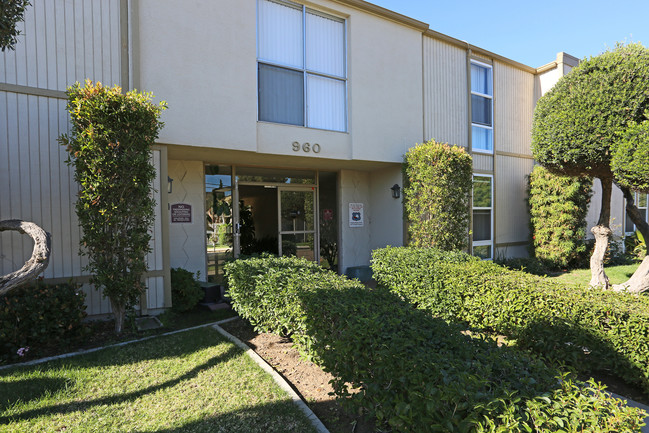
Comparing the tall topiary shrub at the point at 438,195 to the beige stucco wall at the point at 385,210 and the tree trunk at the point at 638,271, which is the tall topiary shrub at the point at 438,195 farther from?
the tree trunk at the point at 638,271

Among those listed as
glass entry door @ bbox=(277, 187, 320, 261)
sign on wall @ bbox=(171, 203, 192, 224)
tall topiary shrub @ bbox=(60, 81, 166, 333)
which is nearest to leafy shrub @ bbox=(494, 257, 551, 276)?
glass entry door @ bbox=(277, 187, 320, 261)

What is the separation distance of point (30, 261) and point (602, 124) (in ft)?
26.8

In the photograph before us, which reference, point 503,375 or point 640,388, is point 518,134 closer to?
point 640,388

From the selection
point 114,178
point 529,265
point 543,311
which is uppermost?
point 114,178

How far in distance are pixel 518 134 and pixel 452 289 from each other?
8.21 m

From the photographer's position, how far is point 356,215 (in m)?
9.60

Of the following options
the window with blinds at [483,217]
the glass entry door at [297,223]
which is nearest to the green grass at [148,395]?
the glass entry door at [297,223]

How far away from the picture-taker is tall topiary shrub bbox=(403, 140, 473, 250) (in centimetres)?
777

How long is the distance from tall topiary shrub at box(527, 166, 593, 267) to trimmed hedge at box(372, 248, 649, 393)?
5.82m

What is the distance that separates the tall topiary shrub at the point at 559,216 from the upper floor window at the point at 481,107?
1.90 meters

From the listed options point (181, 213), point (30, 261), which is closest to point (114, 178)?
point (30, 261)

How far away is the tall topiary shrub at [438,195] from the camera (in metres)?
7.77

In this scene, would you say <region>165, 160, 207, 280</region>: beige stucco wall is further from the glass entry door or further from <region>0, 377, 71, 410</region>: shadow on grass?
<region>0, 377, 71, 410</region>: shadow on grass

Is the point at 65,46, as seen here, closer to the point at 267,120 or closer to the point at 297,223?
the point at 267,120
